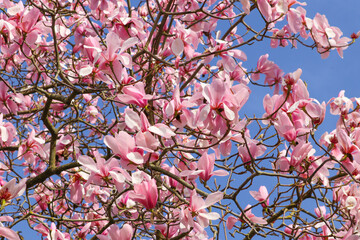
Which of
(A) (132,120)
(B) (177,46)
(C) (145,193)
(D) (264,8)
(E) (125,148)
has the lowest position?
(C) (145,193)

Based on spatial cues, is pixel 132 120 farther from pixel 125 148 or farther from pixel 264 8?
pixel 264 8

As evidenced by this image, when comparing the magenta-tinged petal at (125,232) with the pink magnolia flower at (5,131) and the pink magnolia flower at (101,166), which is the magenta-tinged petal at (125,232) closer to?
the pink magnolia flower at (101,166)

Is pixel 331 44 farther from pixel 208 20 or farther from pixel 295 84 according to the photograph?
pixel 208 20

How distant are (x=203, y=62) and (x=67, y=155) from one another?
1593 mm

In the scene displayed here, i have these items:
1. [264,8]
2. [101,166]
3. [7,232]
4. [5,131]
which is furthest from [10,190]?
[264,8]

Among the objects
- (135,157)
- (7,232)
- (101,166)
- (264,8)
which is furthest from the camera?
(264,8)

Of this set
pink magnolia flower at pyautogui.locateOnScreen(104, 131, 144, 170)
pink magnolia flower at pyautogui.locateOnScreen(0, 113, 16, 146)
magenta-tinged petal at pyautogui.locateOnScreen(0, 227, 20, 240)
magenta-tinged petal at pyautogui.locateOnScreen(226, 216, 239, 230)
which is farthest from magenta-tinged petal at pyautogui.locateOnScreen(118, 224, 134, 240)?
pink magnolia flower at pyautogui.locateOnScreen(0, 113, 16, 146)

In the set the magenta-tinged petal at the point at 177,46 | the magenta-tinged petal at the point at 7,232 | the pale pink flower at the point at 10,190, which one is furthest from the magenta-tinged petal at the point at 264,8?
the magenta-tinged petal at the point at 7,232

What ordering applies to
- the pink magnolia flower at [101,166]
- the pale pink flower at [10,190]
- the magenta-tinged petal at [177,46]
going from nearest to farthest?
1. the pink magnolia flower at [101,166]
2. the pale pink flower at [10,190]
3. the magenta-tinged petal at [177,46]

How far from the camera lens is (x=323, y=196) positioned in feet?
7.73

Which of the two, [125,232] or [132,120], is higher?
[132,120]

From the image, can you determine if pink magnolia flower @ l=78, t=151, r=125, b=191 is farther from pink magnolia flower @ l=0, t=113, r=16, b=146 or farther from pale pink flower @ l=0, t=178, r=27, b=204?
pink magnolia flower @ l=0, t=113, r=16, b=146

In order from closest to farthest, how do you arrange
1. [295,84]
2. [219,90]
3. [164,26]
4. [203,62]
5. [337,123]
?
1. [219,90]
2. [295,84]
3. [337,123]
4. [203,62]
5. [164,26]

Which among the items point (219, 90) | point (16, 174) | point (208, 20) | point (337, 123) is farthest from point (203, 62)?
point (16, 174)
